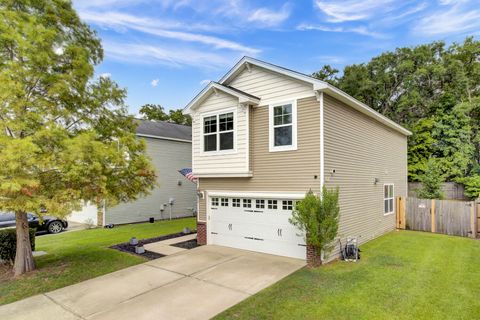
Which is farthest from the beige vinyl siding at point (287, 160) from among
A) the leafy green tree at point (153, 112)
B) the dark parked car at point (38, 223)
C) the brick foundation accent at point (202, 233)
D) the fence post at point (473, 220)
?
the leafy green tree at point (153, 112)

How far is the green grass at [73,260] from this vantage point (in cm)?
723

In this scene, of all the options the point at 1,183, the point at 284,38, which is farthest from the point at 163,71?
the point at 1,183

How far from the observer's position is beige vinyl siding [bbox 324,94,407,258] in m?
9.21

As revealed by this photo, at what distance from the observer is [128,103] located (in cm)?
966

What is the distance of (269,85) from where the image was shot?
9.88 m

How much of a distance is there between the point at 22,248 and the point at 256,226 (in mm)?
7365

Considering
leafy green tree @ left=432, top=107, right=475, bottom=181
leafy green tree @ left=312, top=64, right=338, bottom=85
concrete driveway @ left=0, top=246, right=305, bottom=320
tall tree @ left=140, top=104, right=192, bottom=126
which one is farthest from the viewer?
tall tree @ left=140, top=104, right=192, bottom=126

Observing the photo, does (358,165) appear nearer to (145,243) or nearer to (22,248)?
(145,243)

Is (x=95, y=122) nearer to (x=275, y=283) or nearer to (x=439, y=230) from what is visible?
(x=275, y=283)

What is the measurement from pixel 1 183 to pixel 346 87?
92.5ft

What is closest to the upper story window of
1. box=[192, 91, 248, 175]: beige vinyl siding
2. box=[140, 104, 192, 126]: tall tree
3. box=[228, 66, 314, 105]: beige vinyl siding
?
box=[192, 91, 248, 175]: beige vinyl siding

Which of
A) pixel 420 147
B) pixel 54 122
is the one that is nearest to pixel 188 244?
pixel 54 122

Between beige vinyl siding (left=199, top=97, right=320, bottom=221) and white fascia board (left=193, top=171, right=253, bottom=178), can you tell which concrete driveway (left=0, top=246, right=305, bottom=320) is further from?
white fascia board (left=193, top=171, right=253, bottom=178)

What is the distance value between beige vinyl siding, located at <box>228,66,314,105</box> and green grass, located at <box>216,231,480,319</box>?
18.1ft
